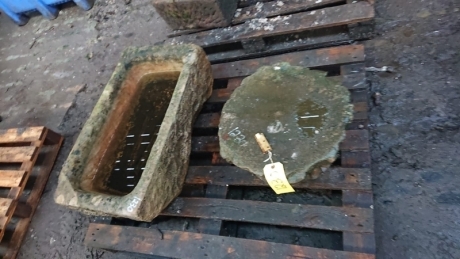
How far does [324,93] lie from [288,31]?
74 cm

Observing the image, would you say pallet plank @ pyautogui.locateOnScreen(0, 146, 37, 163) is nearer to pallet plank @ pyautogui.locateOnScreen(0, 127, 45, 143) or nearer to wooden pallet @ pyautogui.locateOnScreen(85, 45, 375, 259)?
pallet plank @ pyautogui.locateOnScreen(0, 127, 45, 143)

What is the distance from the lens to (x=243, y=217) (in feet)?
6.42

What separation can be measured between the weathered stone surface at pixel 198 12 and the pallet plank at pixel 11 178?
1.54m

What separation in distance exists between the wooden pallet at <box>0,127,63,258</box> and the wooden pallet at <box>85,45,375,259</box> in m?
0.78

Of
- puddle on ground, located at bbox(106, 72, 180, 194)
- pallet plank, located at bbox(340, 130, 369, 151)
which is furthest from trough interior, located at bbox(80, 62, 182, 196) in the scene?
pallet plank, located at bbox(340, 130, 369, 151)

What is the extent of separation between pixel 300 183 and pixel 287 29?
1065 mm

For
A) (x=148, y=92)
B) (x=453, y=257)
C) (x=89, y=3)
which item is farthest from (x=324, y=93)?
(x=89, y=3)

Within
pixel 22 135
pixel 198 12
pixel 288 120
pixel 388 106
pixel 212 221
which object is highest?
pixel 198 12

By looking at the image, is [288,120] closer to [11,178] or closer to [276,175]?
Result: [276,175]

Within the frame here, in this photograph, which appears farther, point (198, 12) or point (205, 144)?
point (198, 12)

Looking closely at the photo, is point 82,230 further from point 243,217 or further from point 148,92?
point 243,217

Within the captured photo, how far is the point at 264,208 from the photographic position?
76.7 inches

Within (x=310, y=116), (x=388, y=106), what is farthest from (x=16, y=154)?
(x=388, y=106)

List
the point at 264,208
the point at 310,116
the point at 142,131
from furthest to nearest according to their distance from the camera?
the point at 142,131
the point at 264,208
the point at 310,116
